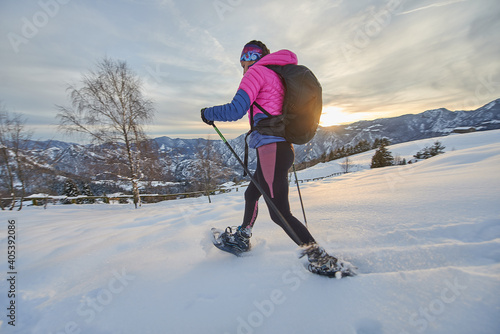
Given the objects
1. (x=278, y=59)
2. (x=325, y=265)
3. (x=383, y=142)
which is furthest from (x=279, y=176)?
(x=383, y=142)

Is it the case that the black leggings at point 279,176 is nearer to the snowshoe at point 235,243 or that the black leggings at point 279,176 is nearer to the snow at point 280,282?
the snow at point 280,282

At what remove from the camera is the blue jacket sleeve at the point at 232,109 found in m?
1.45

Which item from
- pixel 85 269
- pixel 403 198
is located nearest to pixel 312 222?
pixel 403 198

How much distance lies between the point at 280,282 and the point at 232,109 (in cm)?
140

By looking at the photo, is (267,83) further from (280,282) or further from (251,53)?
(280,282)

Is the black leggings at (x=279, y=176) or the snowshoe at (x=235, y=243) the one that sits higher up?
the black leggings at (x=279, y=176)

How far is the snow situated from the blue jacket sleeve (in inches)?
52.1

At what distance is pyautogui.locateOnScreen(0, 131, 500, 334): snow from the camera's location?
0.97 metres

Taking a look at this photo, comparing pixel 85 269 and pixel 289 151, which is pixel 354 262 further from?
pixel 85 269

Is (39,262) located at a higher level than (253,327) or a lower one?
higher

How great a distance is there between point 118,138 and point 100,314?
1029cm

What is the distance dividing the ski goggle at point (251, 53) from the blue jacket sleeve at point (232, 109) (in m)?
0.59

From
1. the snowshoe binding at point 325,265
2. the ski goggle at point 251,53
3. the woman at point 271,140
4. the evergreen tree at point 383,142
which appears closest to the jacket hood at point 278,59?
the woman at point 271,140

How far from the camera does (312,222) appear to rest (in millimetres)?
2512
